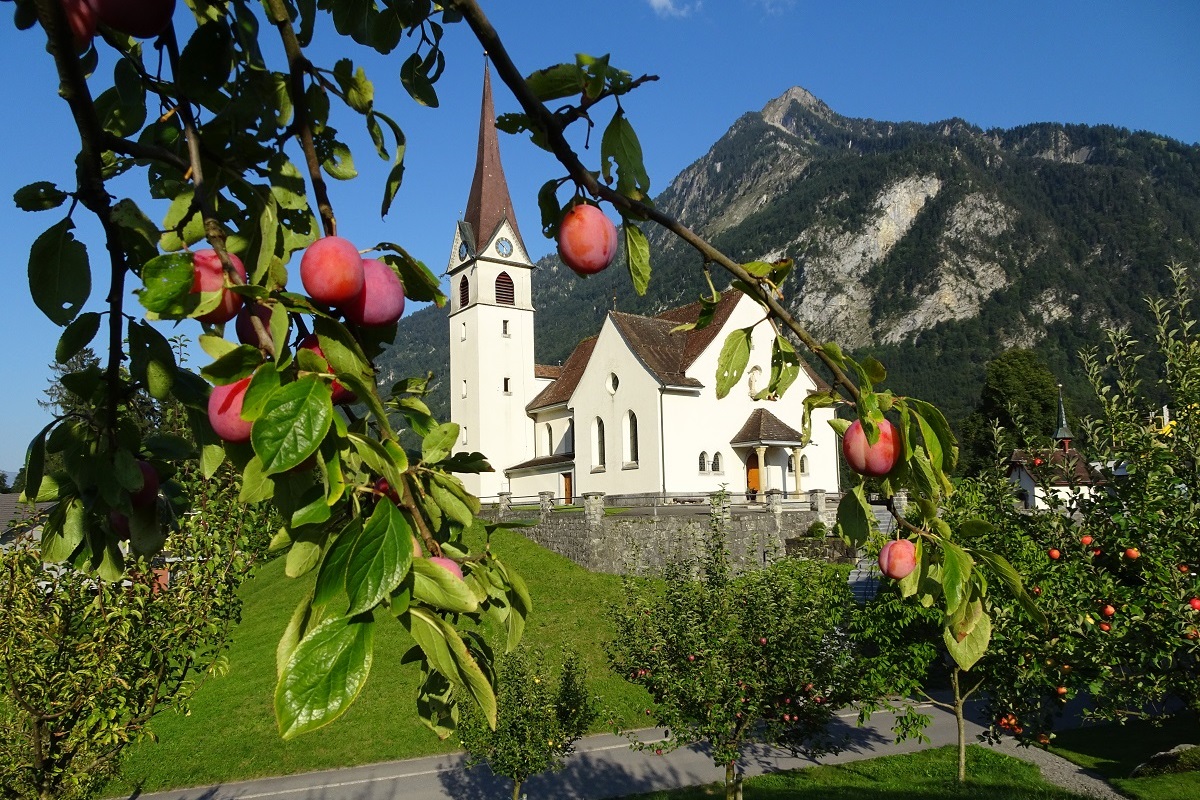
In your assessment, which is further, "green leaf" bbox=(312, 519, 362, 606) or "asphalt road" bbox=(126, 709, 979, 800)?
"asphalt road" bbox=(126, 709, 979, 800)

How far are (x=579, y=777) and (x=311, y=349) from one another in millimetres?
13164

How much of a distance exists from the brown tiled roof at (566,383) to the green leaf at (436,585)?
3331 cm

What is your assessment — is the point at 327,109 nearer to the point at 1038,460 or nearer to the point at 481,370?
the point at 1038,460

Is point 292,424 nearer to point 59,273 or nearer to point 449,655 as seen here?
point 449,655

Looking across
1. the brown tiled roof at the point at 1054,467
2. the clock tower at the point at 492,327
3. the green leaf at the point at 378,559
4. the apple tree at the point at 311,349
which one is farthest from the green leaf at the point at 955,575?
the clock tower at the point at 492,327

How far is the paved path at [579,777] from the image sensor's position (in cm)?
1166

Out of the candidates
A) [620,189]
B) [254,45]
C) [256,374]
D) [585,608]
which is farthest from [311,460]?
[585,608]

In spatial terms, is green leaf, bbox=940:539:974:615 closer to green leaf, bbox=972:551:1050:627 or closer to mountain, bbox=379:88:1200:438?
green leaf, bbox=972:551:1050:627

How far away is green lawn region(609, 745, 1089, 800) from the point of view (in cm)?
1041

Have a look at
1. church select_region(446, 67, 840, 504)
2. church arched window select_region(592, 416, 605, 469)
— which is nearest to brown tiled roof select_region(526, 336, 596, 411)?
church select_region(446, 67, 840, 504)

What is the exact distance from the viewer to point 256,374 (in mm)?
749

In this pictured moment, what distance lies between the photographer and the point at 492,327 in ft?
120

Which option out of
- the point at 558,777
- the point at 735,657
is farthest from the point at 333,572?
the point at 558,777

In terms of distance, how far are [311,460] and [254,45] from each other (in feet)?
2.67
